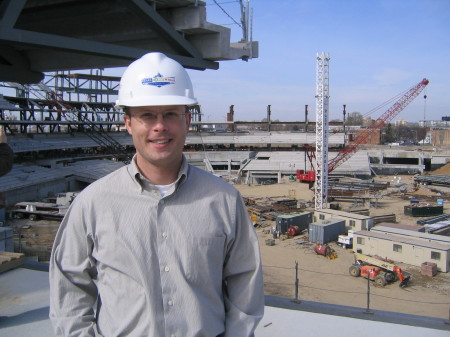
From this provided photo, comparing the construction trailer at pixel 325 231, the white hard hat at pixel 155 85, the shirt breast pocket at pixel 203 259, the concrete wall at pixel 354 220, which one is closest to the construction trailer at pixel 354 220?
the concrete wall at pixel 354 220

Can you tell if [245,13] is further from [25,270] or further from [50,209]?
[50,209]

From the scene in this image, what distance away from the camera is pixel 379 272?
1403 centimetres

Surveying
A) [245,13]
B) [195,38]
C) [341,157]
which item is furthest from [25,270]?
[341,157]

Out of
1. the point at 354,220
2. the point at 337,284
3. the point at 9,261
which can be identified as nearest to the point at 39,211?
the point at 337,284

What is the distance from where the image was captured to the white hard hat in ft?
5.99

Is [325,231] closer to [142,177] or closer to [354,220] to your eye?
[354,220]

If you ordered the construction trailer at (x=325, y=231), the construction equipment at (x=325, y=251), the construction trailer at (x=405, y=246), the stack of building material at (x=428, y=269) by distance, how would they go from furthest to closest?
the construction trailer at (x=325, y=231), the construction equipment at (x=325, y=251), the construction trailer at (x=405, y=246), the stack of building material at (x=428, y=269)

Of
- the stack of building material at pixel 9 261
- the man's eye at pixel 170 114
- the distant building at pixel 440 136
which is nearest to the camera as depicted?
the man's eye at pixel 170 114

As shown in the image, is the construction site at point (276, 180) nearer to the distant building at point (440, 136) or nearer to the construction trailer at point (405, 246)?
the construction trailer at point (405, 246)

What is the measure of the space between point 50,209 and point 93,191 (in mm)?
22636

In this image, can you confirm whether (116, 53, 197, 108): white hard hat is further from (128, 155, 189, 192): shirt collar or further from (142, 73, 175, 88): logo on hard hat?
(128, 155, 189, 192): shirt collar

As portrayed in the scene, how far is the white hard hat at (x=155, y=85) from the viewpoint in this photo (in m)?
1.83

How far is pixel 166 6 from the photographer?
5.15 m

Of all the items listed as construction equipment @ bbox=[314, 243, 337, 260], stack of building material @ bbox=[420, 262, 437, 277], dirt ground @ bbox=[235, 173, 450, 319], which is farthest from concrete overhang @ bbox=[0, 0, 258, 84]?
construction equipment @ bbox=[314, 243, 337, 260]
